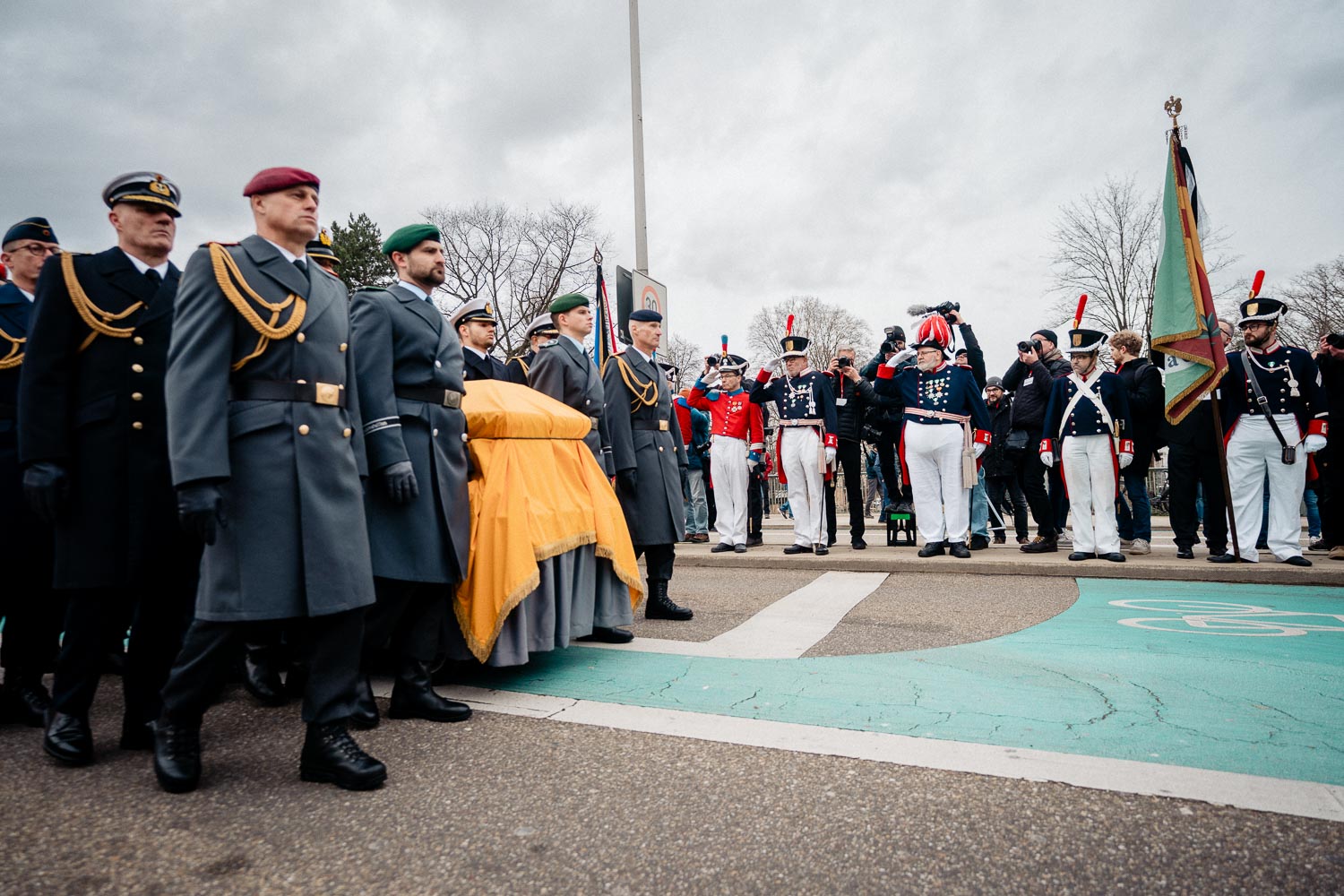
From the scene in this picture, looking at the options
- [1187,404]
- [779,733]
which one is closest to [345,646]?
[779,733]

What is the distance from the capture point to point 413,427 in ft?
11.0

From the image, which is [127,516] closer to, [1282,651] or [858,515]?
[1282,651]

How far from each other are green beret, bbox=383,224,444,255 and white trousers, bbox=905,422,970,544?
5.77m

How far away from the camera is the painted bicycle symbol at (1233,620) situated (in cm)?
453

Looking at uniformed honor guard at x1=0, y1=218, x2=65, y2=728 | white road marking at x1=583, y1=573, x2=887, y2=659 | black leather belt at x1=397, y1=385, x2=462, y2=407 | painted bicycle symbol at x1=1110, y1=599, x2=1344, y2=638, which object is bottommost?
painted bicycle symbol at x1=1110, y1=599, x2=1344, y2=638

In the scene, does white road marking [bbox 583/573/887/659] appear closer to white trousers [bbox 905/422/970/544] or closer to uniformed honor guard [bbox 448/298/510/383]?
white trousers [bbox 905/422/970/544]

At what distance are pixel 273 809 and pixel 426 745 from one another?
0.61 metres

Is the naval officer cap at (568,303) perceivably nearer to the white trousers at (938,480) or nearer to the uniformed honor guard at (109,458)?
the uniformed honor guard at (109,458)

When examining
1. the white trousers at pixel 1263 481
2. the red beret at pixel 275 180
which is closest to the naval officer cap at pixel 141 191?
the red beret at pixel 275 180

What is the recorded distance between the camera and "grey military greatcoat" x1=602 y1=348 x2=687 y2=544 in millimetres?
5160

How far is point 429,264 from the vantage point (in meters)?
3.52

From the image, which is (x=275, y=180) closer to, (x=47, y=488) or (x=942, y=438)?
(x=47, y=488)

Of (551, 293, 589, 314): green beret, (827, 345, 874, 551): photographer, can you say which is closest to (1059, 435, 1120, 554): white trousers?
(827, 345, 874, 551): photographer

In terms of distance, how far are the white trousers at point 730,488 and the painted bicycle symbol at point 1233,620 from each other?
14.2ft
